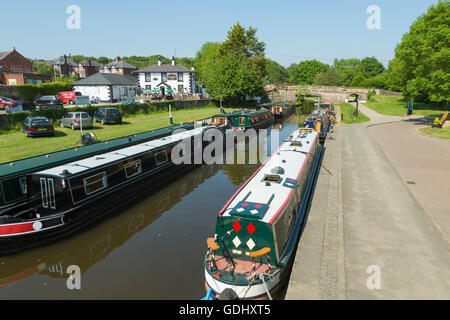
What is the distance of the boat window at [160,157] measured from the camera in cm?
1736

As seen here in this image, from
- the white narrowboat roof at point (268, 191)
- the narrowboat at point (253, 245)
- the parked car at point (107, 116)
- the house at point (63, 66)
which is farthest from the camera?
the house at point (63, 66)

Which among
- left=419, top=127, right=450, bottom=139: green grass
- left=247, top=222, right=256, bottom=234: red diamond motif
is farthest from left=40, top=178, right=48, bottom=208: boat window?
left=419, top=127, right=450, bottom=139: green grass

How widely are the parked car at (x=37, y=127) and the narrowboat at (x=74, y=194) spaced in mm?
13535

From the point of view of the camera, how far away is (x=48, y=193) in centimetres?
1168

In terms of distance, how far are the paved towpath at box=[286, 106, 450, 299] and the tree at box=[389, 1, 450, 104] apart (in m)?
14.9

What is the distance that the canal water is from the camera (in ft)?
30.0

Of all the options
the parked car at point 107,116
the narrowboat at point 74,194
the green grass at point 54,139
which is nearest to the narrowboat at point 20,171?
the narrowboat at point 74,194

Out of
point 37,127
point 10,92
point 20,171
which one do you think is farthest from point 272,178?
point 10,92

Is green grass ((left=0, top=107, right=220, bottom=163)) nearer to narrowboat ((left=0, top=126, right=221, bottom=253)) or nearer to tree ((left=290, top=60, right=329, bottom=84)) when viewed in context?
narrowboat ((left=0, top=126, right=221, bottom=253))

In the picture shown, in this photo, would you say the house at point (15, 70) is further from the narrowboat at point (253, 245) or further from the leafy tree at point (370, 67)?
the leafy tree at point (370, 67)
